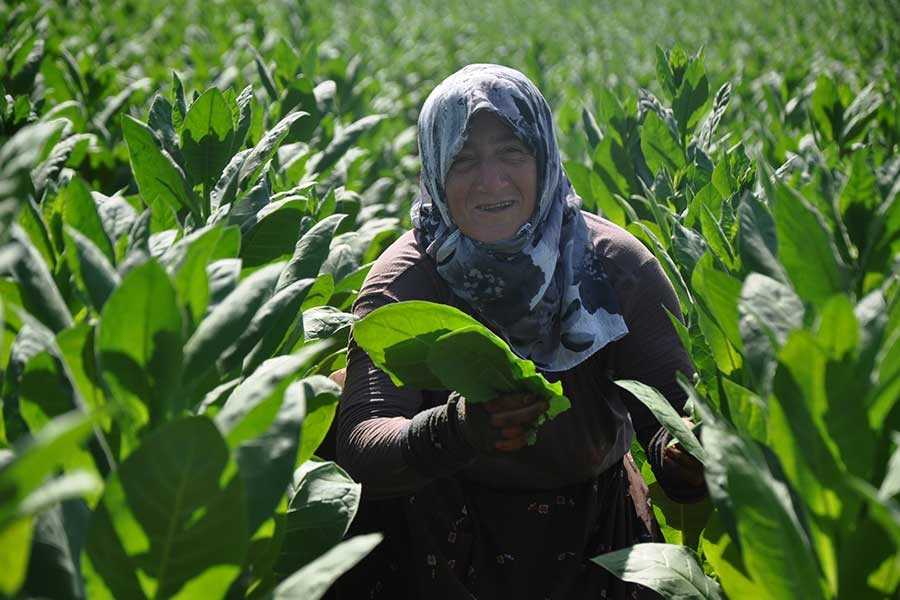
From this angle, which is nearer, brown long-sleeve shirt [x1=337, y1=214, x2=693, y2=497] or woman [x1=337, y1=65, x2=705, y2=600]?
brown long-sleeve shirt [x1=337, y1=214, x2=693, y2=497]

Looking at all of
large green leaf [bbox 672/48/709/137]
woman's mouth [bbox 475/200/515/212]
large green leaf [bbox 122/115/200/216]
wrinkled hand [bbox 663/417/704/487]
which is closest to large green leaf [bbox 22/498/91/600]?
large green leaf [bbox 122/115/200/216]

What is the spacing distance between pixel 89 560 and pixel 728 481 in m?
0.75

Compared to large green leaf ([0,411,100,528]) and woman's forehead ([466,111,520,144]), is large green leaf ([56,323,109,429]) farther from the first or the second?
woman's forehead ([466,111,520,144])

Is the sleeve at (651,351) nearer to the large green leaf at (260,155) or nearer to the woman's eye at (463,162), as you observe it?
the woman's eye at (463,162)

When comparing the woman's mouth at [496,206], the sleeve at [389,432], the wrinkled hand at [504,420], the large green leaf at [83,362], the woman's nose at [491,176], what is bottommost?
the sleeve at [389,432]

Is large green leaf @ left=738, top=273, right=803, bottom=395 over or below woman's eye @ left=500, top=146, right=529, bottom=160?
over

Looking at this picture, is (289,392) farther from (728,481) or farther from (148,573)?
(728,481)

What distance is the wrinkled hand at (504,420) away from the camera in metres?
1.91

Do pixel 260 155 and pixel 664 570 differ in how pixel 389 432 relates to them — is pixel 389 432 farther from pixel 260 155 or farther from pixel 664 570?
pixel 664 570

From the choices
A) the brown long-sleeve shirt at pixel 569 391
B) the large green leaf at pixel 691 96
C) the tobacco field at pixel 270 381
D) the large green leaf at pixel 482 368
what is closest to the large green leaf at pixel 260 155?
the tobacco field at pixel 270 381

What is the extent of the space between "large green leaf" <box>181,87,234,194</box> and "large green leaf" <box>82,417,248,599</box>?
129 centimetres

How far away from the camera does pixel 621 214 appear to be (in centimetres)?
355

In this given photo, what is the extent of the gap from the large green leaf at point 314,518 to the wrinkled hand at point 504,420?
1.00ft

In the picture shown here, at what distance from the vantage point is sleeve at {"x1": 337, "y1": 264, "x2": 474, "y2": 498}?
7.06 feet
